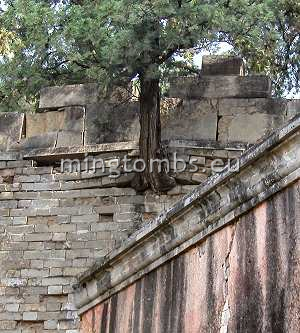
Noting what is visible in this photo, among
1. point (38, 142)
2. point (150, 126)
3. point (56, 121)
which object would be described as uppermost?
point (56, 121)

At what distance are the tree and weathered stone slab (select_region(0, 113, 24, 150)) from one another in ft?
1.57

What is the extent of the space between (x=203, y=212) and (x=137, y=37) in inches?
187

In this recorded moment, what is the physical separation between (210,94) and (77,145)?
60.4 inches

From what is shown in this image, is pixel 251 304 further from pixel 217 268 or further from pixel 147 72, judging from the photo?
pixel 147 72

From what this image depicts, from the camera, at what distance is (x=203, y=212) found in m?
2.88

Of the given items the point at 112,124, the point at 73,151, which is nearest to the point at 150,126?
the point at 112,124

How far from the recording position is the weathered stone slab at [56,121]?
8.82m

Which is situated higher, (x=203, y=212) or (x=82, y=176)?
(x=82, y=176)

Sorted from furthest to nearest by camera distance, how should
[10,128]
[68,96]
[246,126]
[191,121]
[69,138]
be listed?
1. [10,128]
2. [68,96]
3. [69,138]
4. [191,121]
5. [246,126]

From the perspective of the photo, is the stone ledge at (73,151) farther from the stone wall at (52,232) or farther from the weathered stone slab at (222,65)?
the weathered stone slab at (222,65)

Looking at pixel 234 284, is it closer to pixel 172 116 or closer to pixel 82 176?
pixel 172 116

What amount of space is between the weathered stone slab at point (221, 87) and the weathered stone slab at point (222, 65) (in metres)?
0.10

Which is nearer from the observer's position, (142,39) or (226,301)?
(226,301)

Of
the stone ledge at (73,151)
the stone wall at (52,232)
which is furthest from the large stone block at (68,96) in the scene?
the stone wall at (52,232)
